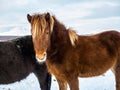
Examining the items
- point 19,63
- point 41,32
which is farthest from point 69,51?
point 19,63

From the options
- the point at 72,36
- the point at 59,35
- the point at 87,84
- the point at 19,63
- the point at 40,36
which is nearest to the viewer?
the point at 40,36

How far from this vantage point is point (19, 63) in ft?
28.0

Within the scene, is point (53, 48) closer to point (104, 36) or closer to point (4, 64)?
point (104, 36)

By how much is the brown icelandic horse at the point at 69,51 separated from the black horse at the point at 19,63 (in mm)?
2013

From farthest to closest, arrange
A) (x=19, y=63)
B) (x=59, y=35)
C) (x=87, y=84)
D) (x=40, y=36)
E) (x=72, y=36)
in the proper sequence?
(x=87, y=84)
(x=19, y=63)
(x=72, y=36)
(x=59, y=35)
(x=40, y=36)

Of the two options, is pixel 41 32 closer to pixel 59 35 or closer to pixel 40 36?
pixel 40 36

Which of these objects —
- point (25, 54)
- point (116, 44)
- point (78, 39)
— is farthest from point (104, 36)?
point (25, 54)

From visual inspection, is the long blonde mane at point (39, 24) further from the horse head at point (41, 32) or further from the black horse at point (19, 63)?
the black horse at point (19, 63)

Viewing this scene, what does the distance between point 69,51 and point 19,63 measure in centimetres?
247

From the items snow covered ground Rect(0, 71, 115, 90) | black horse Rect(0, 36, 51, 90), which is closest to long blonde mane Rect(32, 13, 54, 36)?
black horse Rect(0, 36, 51, 90)

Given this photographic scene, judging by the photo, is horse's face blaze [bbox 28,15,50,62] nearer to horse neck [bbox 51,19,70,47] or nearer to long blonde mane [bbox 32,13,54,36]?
long blonde mane [bbox 32,13,54,36]

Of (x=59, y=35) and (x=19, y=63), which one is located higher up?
(x=59, y=35)

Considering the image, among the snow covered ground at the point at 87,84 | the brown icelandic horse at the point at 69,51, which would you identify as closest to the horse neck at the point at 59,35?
the brown icelandic horse at the point at 69,51

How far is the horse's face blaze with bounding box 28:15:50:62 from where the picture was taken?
5.62 meters
